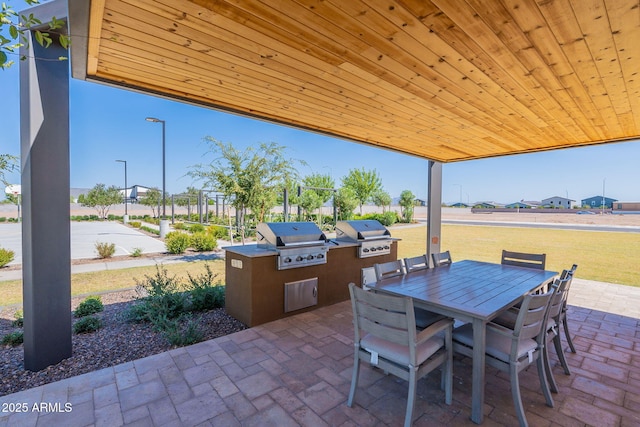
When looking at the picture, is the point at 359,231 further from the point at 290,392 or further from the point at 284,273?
the point at 290,392

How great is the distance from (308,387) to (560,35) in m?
2.75

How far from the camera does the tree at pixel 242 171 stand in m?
6.34

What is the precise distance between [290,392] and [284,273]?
1.46 metres

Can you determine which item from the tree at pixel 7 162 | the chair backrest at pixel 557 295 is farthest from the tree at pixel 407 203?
the tree at pixel 7 162

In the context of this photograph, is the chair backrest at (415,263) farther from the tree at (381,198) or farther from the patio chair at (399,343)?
the tree at (381,198)

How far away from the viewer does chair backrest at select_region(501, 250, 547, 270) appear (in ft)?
10.7

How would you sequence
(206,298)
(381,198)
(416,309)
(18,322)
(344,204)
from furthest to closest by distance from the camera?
1. (381,198)
2. (344,204)
3. (206,298)
4. (18,322)
5. (416,309)

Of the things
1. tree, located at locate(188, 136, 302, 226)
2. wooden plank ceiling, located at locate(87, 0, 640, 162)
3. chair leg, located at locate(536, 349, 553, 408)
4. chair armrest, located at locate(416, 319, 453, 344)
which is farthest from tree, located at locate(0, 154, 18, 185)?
chair leg, located at locate(536, 349, 553, 408)

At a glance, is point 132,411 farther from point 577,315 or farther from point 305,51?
point 577,315

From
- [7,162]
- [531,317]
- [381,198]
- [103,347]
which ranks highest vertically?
[381,198]

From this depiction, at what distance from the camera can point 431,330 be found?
1.75 metres

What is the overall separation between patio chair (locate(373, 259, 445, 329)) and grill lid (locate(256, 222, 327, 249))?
1.05 meters

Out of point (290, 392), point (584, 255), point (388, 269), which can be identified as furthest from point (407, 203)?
point (290, 392)

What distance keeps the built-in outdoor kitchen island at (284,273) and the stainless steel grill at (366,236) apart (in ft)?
0.56
